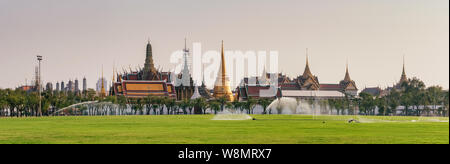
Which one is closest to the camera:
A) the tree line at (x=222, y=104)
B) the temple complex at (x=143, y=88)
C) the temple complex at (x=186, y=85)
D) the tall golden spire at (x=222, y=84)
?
the tree line at (x=222, y=104)

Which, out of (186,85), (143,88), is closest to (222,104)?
(143,88)

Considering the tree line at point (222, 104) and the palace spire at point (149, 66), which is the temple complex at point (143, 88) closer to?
the palace spire at point (149, 66)

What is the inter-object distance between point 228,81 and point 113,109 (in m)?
50.2

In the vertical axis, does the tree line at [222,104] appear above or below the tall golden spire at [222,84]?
below

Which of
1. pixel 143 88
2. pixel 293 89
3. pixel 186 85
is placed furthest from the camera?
pixel 293 89

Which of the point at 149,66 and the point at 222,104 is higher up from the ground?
the point at 149,66

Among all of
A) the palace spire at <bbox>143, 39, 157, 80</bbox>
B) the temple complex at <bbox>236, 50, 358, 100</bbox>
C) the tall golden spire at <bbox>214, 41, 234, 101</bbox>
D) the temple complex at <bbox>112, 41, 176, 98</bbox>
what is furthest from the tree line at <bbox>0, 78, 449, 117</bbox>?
the palace spire at <bbox>143, 39, 157, 80</bbox>

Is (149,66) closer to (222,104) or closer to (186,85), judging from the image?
(186,85)

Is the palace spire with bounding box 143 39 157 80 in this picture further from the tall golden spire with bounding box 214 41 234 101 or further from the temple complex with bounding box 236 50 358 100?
the temple complex with bounding box 236 50 358 100

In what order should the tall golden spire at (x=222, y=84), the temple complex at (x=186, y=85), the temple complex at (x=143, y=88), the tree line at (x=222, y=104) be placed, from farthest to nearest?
the temple complex at (x=186, y=85) → the tall golden spire at (x=222, y=84) → the temple complex at (x=143, y=88) → the tree line at (x=222, y=104)

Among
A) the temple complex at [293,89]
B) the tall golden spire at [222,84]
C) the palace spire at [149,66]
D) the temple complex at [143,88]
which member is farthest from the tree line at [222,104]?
the palace spire at [149,66]

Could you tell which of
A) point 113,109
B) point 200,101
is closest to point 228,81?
point 200,101

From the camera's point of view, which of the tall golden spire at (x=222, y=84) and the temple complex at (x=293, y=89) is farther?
the temple complex at (x=293, y=89)

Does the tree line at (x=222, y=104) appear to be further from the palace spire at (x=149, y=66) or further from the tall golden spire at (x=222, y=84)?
the palace spire at (x=149, y=66)
